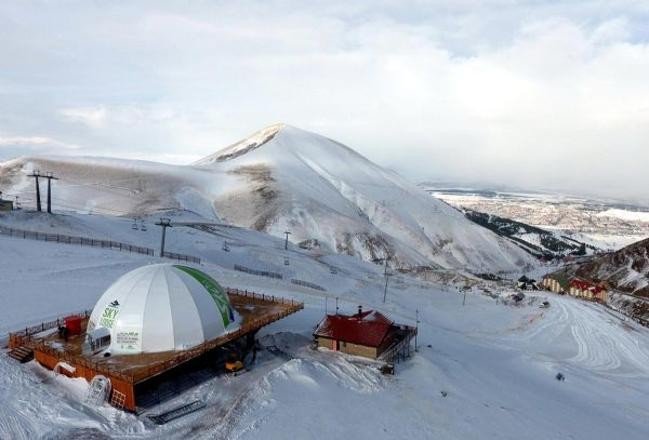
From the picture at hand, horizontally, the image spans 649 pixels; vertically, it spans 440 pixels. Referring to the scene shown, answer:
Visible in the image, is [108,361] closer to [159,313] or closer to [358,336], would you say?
[159,313]

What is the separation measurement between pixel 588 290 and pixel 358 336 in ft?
331

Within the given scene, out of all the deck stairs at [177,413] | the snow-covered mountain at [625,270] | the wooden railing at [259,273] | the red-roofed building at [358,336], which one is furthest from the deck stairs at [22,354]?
the snow-covered mountain at [625,270]

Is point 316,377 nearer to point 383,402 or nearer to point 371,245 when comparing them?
point 383,402

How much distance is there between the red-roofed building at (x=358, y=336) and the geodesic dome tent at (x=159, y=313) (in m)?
6.95

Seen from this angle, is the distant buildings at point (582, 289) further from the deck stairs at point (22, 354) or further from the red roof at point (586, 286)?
the deck stairs at point (22, 354)

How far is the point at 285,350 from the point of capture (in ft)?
125

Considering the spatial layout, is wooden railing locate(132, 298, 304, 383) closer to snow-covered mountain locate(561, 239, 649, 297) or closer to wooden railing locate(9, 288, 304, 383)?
wooden railing locate(9, 288, 304, 383)

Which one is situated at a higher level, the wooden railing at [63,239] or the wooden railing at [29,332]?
the wooden railing at [63,239]

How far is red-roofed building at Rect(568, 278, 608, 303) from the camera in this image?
116 metres

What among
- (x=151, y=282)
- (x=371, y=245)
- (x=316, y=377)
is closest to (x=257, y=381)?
(x=316, y=377)

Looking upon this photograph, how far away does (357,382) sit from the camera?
32.9 metres

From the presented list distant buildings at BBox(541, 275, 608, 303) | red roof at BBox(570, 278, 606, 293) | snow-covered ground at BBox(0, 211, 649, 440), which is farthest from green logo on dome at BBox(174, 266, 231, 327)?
red roof at BBox(570, 278, 606, 293)

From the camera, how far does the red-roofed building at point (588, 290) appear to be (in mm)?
116125

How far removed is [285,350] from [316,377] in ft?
19.5
